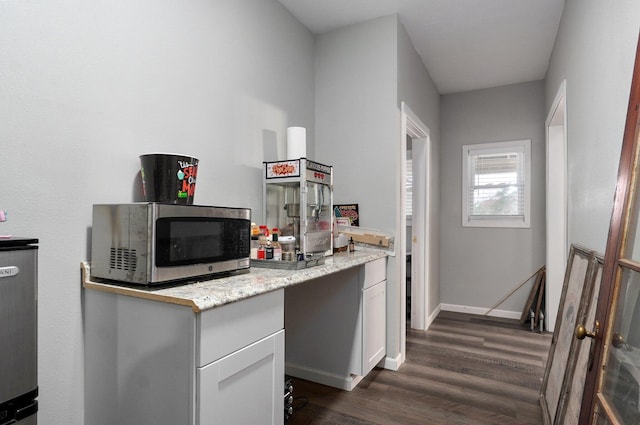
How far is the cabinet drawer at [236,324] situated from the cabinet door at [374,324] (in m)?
1.06

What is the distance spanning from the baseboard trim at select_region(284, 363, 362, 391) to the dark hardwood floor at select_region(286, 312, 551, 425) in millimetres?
38

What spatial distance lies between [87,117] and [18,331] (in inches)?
33.0

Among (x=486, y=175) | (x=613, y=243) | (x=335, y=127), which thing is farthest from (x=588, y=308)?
(x=486, y=175)

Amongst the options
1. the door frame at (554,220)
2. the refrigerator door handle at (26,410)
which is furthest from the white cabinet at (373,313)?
the door frame at (554,220)

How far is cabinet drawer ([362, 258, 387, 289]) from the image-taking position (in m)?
2.44

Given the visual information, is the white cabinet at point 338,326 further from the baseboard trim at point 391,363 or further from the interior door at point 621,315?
the interior door at point 621,315

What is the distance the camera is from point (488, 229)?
14.4 feet

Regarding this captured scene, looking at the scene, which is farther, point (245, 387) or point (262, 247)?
point (262, 247)

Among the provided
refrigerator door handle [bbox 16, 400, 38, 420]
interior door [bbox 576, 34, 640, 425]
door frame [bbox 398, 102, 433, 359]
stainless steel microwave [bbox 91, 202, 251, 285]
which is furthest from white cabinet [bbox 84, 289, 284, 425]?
door frame [bbox 398, 102, 433, 359]

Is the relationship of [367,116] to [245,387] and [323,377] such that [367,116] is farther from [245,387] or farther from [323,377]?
[245,387]

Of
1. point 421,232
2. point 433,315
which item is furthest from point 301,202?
point 433,315

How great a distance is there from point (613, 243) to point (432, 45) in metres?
2.70

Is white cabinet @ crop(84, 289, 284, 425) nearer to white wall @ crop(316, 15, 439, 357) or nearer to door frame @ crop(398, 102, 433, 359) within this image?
white wall @ crop(316, 15, 439, 357)

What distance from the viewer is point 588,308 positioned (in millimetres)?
1795
